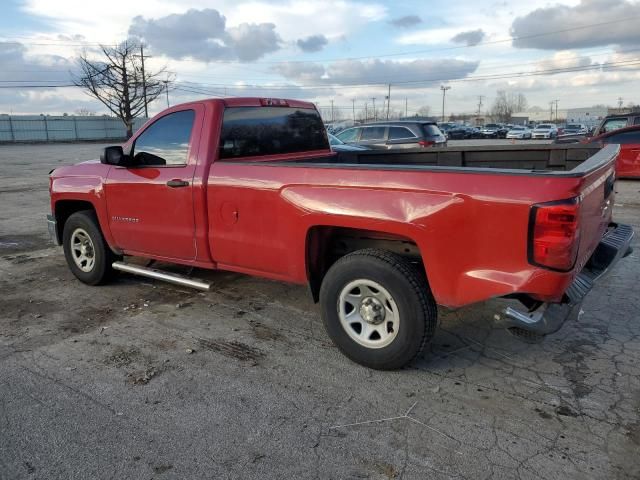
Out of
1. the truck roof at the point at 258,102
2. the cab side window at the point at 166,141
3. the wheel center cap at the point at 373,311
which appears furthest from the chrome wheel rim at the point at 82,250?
the wheel center cap at the point at 373,311

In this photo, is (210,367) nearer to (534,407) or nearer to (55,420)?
(55,420)

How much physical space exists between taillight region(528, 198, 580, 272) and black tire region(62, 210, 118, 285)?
4.25m

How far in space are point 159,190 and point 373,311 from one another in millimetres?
2280

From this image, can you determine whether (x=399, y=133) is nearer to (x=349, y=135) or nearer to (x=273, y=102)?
(x=349, y=135)

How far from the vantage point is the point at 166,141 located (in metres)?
4.70

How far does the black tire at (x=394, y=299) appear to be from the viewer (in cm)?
338

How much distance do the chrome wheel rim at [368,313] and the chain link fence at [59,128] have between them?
53667mm

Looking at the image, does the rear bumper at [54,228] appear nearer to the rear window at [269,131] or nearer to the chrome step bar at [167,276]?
the chrome step bar at [167,276]

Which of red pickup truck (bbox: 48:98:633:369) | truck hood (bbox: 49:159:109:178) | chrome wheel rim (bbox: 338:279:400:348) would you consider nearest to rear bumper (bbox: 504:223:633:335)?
red pickup truck (bbox: 48:98:633:369)

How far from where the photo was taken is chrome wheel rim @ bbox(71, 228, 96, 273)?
18.4 ft

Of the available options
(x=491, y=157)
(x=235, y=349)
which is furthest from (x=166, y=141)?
(x=491, y=157)

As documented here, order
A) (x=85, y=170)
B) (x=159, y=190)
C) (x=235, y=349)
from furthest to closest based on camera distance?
(x=85, y=170), (x=159, y=190), (x=235, y=349)

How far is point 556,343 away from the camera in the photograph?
4.05 metres

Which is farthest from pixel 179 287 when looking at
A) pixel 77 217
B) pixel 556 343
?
pixel 556 343
